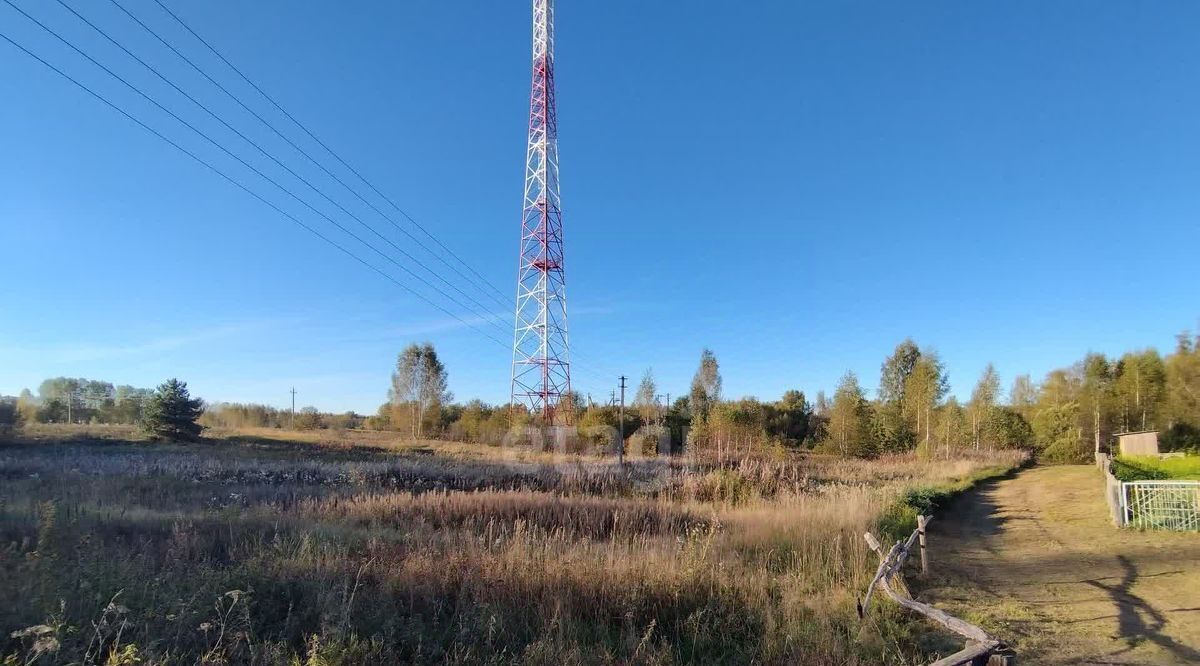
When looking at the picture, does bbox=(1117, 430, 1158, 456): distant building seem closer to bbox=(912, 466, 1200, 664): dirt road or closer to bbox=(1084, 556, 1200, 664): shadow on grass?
bbox=(912, 466, 1200, 664): dirt road

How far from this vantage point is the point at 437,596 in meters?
5.14

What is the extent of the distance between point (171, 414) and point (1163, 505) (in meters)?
47.7

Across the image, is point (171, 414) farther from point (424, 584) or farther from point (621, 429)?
point (424, 584)

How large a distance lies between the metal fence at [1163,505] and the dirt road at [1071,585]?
2.72ft

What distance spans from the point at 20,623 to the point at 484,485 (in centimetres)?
1219

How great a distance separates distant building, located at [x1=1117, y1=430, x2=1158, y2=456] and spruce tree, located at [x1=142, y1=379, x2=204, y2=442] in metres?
60.1

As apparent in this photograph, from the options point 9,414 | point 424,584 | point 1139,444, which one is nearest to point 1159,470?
point 1139,444

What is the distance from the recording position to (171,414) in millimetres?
36969

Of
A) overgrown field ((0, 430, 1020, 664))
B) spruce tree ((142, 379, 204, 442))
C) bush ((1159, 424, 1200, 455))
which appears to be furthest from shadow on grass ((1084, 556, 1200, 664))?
spruce tree ((142, 379, 204, 442))

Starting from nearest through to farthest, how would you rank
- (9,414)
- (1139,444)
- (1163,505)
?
(1163,505) → (9,414) → (1139,444)

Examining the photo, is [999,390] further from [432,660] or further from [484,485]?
[432,660]

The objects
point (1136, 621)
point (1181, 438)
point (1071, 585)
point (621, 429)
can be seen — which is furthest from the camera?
point (1181, 438)

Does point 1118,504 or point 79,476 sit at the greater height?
point 79,476

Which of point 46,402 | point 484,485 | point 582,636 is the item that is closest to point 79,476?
point 484,485
